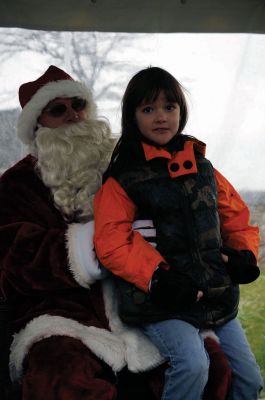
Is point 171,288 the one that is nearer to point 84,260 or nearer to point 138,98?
point 84,260

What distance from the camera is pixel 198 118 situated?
3223 mm

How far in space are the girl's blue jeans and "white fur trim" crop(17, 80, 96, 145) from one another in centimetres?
110

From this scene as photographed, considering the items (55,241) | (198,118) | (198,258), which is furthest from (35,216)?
(198,118)

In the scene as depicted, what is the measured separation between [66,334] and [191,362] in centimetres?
49

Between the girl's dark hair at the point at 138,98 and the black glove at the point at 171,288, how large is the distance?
49cm

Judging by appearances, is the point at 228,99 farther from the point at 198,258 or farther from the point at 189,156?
the point at 198,258

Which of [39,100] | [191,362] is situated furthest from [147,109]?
[191,362]

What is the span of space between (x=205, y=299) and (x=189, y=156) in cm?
54

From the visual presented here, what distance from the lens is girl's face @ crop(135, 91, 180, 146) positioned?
6.74 feet

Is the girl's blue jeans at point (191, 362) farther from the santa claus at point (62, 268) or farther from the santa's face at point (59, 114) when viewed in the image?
the santa's face at point (59, 114)

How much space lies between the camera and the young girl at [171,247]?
1.87 meters

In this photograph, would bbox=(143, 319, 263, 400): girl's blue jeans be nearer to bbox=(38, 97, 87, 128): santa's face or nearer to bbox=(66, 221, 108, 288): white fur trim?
bbox=(66, 221, 108, 288): white fur trim

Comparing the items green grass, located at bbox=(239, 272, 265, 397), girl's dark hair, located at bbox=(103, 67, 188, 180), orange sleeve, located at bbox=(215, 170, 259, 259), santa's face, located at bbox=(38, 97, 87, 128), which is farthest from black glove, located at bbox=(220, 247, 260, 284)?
green grass, located at bbox=(239, 272, 265, 397)

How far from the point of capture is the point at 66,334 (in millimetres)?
2016
